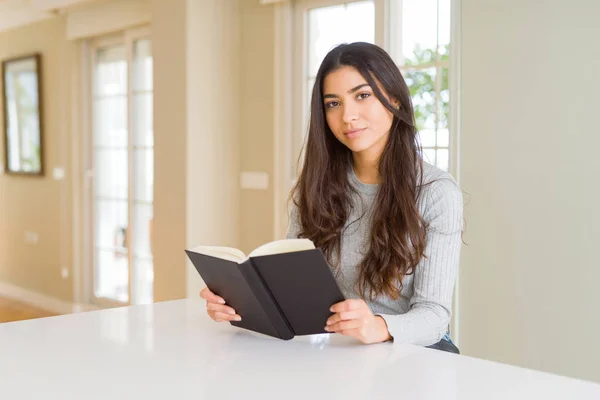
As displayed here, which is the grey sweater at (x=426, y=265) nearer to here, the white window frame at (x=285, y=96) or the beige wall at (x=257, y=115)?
the white window frame at (x=285, y=96)

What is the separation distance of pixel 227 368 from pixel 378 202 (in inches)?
28.3

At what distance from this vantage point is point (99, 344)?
62.6 inches

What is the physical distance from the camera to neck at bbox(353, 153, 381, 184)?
2041 mm

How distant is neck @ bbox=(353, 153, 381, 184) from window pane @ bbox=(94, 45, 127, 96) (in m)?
3.52

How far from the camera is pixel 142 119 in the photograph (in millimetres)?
5027

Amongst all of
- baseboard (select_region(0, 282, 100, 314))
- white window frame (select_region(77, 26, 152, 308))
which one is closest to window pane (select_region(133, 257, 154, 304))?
white window frame (select_region(77, 26, 152, 308))

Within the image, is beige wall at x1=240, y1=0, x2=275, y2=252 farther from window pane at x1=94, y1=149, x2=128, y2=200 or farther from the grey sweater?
the grey sweater

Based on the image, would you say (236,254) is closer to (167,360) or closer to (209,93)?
(167,360)

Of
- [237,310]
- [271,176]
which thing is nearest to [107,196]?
[271,176]

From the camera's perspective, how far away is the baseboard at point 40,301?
561cm

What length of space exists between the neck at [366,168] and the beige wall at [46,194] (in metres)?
4.04

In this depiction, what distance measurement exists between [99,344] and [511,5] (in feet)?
7.02

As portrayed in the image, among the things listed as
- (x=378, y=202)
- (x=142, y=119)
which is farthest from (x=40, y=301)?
(x=378, y=202)

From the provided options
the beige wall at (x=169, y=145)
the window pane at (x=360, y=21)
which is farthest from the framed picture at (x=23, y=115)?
the window pane at (x=360, y=21)
